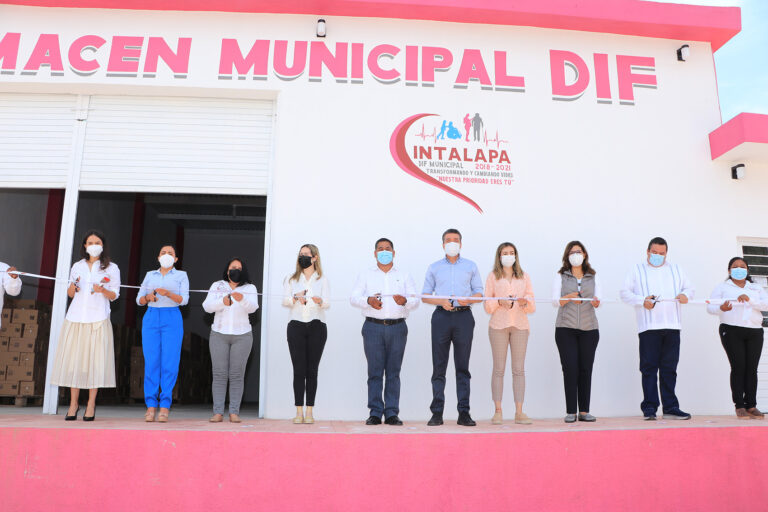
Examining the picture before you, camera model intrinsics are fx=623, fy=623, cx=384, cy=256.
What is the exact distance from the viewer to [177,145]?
6227 millimetres

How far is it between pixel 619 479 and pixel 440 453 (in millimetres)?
1224

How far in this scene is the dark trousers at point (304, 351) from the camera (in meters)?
4.83

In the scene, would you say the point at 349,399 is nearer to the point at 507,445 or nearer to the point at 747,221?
the point at 507,445

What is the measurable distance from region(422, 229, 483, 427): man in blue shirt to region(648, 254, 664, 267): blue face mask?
1.58 meters

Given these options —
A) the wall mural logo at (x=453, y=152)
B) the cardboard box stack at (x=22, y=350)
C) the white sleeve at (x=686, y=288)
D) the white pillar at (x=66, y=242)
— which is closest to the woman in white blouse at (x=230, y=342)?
the white pillar at (x=66, y=242)

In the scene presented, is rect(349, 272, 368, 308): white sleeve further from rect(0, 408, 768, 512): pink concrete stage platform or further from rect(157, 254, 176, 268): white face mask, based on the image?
rect(157, 254, 176, 268): white face mask

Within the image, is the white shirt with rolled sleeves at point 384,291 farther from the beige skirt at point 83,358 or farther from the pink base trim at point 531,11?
the pink base trim at point 531,11

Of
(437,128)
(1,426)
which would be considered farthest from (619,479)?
(1,426)

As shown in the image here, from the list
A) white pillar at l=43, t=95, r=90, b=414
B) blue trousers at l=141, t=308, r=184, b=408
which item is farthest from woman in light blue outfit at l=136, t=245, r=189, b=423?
white pillar at l=43, t=95, r=90, b=414

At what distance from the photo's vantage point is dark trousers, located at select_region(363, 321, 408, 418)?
478 cm

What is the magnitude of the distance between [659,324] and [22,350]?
6264 millimetres

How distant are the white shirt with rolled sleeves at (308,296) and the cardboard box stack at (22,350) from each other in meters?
3.42

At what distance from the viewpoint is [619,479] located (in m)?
4.13

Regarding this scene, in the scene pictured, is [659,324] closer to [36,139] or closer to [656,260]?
[656,260]
